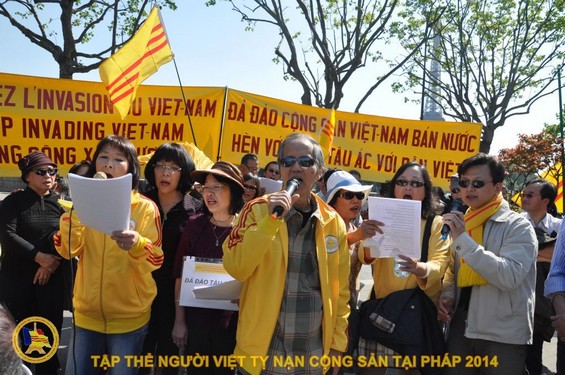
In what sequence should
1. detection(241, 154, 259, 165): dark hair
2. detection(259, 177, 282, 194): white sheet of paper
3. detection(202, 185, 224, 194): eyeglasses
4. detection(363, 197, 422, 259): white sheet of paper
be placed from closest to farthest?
detection(363, 197, 422, 259): white sheet of paper → detection(202, 185, 224, 194): eyeglasses → detection(259, 177, 282, 194): white sheet of paper → detection(241, 154, 259, 165): dark hair

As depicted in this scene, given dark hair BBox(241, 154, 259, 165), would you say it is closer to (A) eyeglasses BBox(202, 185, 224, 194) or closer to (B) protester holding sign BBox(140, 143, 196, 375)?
(B) protester holding sign BBox(140, 143, 196, 375)

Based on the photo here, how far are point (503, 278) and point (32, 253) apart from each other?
130 inches

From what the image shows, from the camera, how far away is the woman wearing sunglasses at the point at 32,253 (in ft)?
11.2

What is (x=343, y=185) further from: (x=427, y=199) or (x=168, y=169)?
(x=168, y=169)

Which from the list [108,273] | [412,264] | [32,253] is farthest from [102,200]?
[32,253]

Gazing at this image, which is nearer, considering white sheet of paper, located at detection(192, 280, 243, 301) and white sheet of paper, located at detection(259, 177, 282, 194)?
white sheet of paper, located at detection(192, 280, 243, 301)

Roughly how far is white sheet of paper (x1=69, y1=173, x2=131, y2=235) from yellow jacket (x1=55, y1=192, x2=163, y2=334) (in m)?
0.33

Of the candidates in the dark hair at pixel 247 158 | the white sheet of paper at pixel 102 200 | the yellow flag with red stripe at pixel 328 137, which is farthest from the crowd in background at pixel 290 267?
the yellow flag with red stripe at pixel 328 137

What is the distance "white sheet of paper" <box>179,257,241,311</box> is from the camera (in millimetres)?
2549

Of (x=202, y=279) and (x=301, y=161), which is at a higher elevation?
(x=301, y=161)

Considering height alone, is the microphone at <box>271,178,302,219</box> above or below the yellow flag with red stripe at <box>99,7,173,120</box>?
below

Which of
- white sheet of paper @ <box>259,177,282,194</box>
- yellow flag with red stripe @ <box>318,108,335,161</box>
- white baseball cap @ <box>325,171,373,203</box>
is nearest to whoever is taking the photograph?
white baseball cap @ <box>325,171,373,203</box>

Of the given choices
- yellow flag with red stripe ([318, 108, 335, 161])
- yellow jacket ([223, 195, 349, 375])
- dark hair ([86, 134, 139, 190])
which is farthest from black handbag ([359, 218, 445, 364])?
yellow flag with red stripe ([318, 108, 335, 161])

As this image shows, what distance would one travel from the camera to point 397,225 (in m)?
2.50
